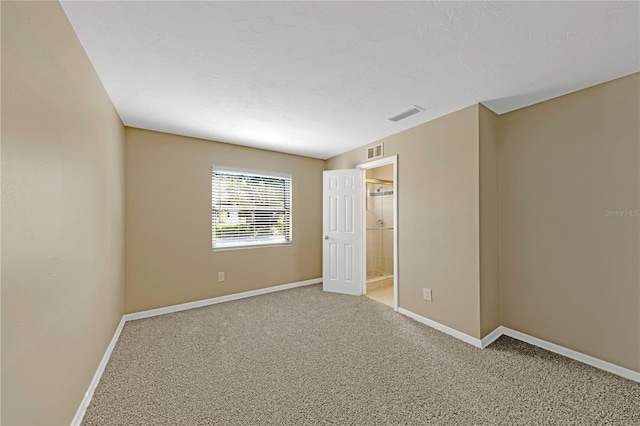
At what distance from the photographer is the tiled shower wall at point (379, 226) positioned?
5.26 m

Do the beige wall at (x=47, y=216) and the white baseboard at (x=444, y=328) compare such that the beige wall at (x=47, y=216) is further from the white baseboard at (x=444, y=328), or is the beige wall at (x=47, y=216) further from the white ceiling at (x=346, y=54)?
the white baseboard at (x=444, y=328)

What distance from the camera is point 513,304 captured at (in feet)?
8.91

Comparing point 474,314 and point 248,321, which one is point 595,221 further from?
point 248,321

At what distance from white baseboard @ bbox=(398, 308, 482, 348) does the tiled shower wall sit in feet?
6.42

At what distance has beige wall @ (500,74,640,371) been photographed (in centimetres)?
204

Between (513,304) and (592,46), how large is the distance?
2.33 meters

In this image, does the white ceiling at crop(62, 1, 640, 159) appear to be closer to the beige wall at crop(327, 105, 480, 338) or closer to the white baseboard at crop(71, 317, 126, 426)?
the beige wall at crop(327, 105, 480, 338)

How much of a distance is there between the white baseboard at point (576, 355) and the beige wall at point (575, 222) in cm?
4

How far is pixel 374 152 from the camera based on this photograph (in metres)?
3.85

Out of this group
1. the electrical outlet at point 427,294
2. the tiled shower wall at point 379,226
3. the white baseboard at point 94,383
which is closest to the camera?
the white baseboard at point 94,383

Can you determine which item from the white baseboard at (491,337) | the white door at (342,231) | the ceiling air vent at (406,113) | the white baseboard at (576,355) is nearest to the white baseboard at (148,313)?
the white door at (342,231)

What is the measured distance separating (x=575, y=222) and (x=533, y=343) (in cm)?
126

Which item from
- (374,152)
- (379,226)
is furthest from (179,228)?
(379,226)

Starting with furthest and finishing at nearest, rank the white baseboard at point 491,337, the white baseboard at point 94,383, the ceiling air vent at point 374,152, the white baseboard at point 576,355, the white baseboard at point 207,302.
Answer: the ceiling air vent at point 374,152, the white baseboard at point 207,302, the white baseboard at point 491,337, the white baseboard at point 576,355, the white baseboard at point 94,383
